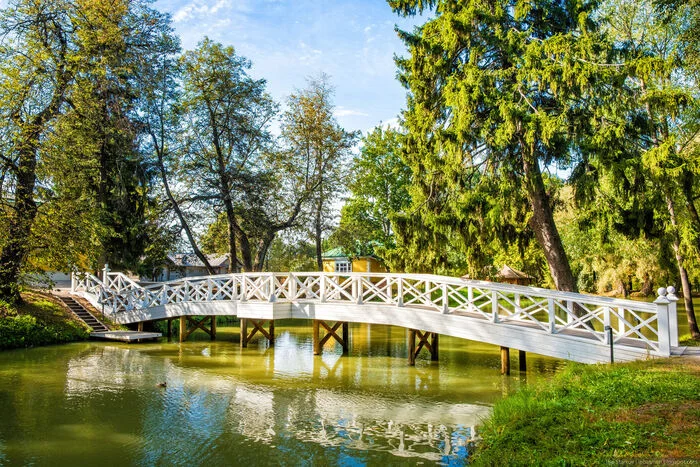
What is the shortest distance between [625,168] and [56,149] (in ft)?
47.3

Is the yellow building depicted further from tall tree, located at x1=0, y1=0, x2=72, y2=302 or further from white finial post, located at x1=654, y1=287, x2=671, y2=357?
white finial post, located at x1=654, y1=287, x2=671, y2=357

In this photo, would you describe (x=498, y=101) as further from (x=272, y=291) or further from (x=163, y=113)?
(x=163, y=113)

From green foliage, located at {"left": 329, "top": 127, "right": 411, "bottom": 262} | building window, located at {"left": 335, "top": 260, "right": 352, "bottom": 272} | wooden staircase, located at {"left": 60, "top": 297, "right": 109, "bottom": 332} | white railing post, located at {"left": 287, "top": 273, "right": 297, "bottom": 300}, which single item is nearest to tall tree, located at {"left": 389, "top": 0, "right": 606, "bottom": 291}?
white railing post, located at {"left": 287, "top": 273, "right": 297, "bottom": 300}

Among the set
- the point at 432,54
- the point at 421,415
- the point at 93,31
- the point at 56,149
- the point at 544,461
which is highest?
the point at 93,31

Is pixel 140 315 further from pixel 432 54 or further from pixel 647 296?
pixel 647 296

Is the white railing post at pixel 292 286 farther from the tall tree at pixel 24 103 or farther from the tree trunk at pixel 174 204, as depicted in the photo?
the tree trunk at pixel 174 204

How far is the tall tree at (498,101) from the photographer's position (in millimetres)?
11555

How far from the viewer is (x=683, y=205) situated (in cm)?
1515

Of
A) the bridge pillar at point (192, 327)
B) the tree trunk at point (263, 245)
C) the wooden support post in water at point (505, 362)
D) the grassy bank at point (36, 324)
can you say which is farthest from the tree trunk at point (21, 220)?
the wooden support post in water at point (505, 362)

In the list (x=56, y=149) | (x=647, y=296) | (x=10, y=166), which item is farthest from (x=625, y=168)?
(x=647, y=296)

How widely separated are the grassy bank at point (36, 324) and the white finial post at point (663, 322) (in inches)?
717

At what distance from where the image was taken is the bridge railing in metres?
9.23

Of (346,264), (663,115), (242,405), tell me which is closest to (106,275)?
(242,405)

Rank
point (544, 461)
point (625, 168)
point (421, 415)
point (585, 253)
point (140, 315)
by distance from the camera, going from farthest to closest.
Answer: point (585, 253) → point (140, 315) → point (625, 168) → point (421, 415) → point (544, 461)
